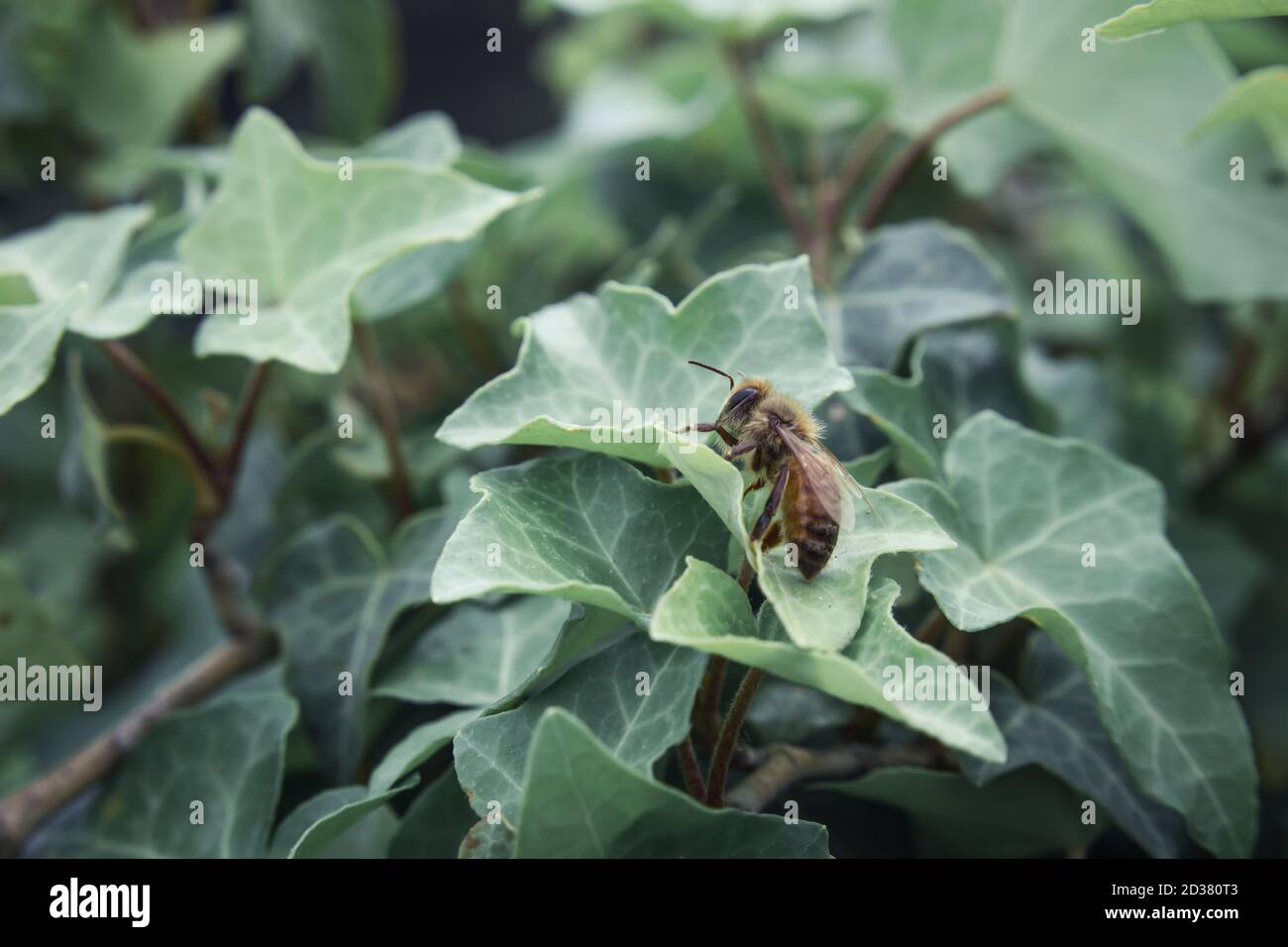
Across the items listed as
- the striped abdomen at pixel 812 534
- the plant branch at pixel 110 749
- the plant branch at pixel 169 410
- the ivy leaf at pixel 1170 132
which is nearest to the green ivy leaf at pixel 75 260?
the plant branch at pixel 169 410

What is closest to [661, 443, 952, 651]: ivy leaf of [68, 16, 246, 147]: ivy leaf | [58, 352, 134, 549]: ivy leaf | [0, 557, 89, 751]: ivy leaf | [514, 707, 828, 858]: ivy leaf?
[514, 707, 828, 858]: ivy leaf

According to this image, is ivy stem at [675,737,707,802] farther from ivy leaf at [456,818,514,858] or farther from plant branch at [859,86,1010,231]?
plant branch at [859,86,1010,231]

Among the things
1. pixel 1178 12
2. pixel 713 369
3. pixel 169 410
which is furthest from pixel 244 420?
pixel 1178 12

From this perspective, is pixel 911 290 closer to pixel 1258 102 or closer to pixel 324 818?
pixel 1258 102
